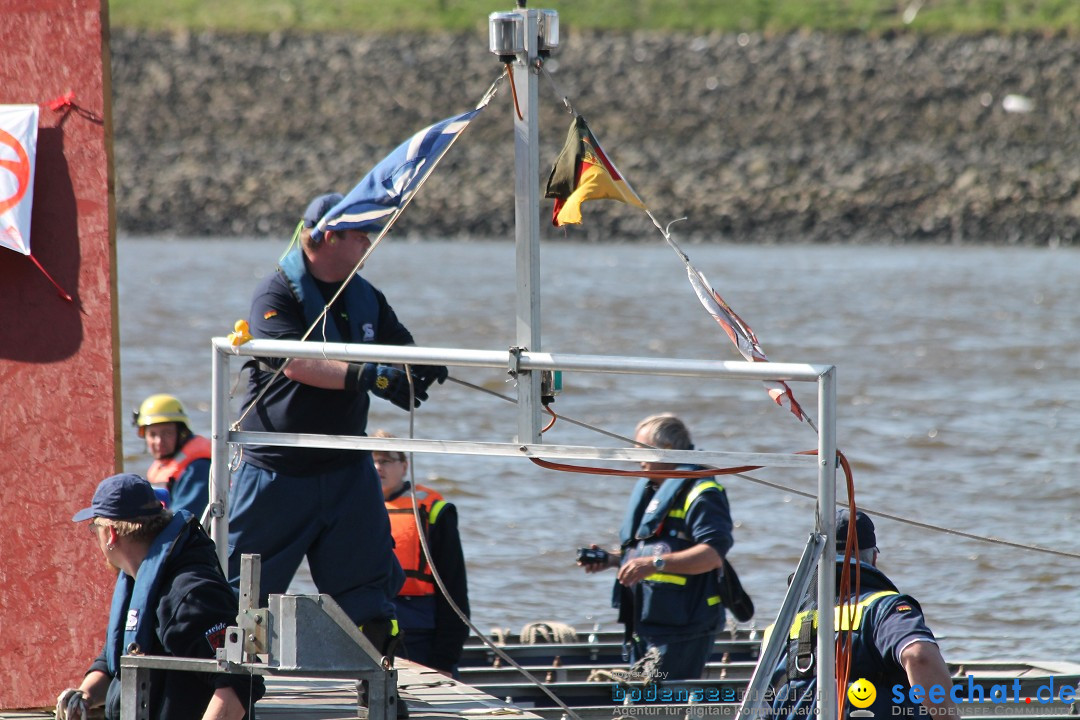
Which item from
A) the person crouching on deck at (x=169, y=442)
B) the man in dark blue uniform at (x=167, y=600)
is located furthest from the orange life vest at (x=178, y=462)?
the man in dark blue uniform at (x=167, y=600)

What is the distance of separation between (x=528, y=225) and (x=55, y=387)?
6.54 ft

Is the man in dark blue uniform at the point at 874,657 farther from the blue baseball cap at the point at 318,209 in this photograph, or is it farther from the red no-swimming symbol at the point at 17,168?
the red no-swimming symbol at the point at 17,168

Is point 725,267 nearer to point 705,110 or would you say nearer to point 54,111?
point 705,110

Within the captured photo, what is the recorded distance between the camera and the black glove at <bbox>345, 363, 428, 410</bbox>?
508 cm

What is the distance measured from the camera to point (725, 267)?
3488cm

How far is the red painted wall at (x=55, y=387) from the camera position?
17.9 feet

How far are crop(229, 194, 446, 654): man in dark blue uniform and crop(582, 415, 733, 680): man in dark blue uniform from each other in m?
1.36

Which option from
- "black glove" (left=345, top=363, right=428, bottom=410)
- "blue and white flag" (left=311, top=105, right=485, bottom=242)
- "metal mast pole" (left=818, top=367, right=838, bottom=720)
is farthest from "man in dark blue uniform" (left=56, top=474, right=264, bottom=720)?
"metal mast pole" (left=818, top=367, right=838, bottom=720)

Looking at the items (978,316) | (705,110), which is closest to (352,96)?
(705,110)

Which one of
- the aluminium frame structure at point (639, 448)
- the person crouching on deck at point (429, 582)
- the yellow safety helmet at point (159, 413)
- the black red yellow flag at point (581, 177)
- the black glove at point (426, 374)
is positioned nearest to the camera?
the aluminium frame structure at point (639, 448)

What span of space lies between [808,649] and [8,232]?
3149mm

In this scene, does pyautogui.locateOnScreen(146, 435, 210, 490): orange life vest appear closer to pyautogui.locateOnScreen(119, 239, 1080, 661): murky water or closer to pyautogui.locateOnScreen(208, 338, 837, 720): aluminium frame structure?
pyautogui.locateOnScreen(208, 338, 837, 720): aluminium frame structure

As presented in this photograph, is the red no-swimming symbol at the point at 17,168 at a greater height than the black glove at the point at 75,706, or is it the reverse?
the red no-swimming symbol at the point at 17,168

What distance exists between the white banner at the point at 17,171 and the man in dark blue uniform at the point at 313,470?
0.87m
